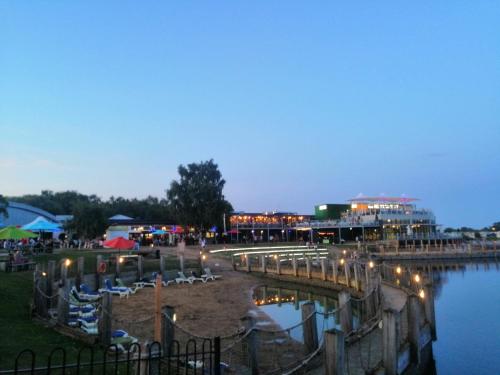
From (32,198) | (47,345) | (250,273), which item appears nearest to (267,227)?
(250,273)

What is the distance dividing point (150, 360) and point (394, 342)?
19.2 feet

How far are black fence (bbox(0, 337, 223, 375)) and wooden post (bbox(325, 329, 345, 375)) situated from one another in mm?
1966

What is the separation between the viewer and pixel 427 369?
533 inches

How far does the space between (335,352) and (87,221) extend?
48222 mm

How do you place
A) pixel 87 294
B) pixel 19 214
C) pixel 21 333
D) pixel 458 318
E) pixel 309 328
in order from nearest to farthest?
pixel 309 328, pixel 21 333, pixel 87 294, pixel 458 318, pixel 19 214

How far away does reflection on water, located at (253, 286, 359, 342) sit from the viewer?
1979 centimetres

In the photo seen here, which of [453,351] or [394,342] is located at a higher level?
[394,342]

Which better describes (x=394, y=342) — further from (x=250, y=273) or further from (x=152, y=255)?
(x=152, y=255)

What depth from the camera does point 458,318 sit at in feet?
68.3

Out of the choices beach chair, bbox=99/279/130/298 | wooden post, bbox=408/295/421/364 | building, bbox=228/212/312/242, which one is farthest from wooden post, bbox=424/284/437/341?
building, bbox=228/212/312/242

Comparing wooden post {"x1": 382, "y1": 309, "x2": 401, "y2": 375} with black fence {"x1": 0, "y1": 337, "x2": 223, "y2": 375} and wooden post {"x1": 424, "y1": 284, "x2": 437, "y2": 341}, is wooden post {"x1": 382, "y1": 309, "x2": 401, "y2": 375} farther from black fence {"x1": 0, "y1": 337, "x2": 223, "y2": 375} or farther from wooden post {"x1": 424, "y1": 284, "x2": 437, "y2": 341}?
wooden post {"x1": 424, "y1": 284, "x2": 437, "y2": 341}

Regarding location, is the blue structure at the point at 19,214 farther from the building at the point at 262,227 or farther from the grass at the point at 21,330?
the grass at the point at 21,330

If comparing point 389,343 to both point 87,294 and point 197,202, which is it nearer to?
point 87,294

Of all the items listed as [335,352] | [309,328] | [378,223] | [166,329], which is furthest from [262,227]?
[335,352]
